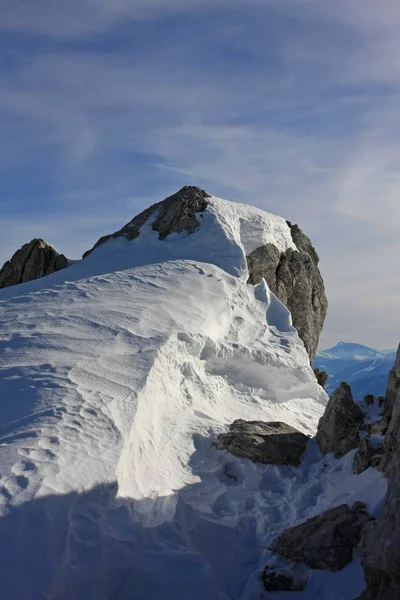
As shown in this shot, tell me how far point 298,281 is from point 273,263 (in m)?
2.04

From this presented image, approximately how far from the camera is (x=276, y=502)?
445 inches

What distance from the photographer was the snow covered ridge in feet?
28.7

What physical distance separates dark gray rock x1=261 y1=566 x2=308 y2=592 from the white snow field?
0.15m

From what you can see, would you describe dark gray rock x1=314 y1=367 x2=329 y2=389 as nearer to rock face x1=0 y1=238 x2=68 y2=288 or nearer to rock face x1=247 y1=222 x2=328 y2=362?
rock face x1=247 y1=222 x2=328 y2=362

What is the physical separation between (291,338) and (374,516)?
10.7 meters

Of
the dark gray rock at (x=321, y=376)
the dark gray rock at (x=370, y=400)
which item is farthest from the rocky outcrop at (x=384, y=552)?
the dark gray rock at (x=321, y=376)

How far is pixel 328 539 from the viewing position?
9.05 meters

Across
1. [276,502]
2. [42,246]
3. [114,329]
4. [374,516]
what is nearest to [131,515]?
[276,502]

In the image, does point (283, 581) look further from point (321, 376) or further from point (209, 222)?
point (209, 222)

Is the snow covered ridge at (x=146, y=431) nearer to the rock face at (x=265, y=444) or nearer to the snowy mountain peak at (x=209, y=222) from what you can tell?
the rock face at (x=265, y=444)

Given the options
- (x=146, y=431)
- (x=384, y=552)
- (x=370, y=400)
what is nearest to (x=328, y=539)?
(x=384, y=552)

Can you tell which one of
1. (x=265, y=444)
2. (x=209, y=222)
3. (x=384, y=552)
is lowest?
(x=384, y=552)

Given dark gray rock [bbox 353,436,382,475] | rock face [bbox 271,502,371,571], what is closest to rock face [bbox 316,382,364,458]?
dark gray rock [bbox 353,436,382,475]

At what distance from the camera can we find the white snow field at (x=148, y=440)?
8.69 metres
